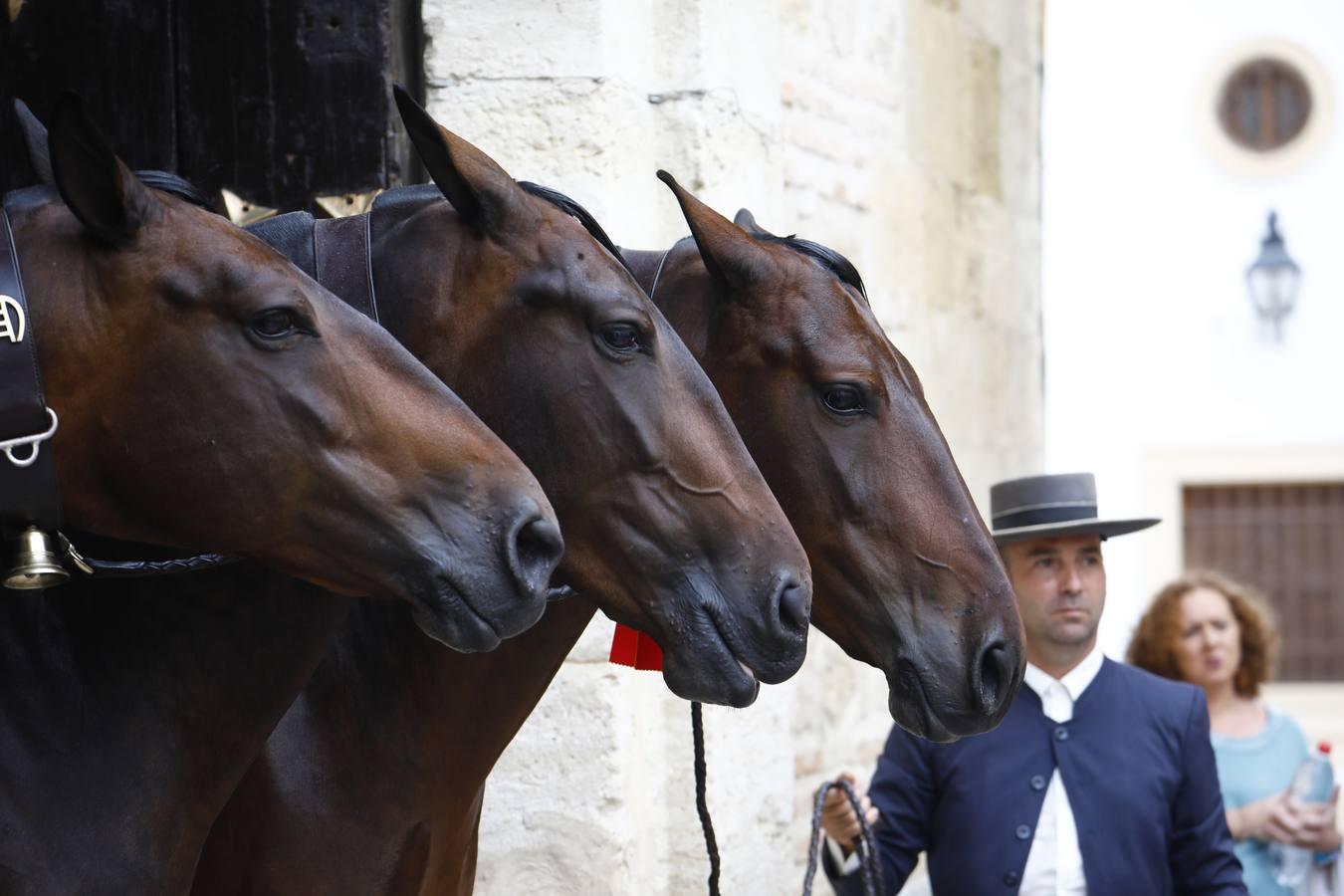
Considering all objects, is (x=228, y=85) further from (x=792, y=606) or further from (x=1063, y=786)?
(x=1063, y=786)

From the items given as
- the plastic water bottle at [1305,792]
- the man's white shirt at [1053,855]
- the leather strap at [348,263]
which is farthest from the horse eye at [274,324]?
the plastic water bottle at [1305,792]

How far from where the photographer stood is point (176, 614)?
2258mm

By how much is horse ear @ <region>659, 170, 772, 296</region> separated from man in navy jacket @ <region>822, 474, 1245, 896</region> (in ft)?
3.58

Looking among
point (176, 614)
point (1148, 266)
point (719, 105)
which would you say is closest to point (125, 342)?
point (176, 614)

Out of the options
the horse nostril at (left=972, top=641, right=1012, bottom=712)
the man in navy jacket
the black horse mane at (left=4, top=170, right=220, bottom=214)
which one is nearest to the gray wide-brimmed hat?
the man in navy jacket

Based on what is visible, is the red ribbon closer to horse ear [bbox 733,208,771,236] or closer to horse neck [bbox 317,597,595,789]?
horse neck [bbox 317,597,595,789]

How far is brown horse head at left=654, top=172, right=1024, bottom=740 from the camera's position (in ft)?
8.54

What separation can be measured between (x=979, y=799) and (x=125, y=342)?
2084 millimetres

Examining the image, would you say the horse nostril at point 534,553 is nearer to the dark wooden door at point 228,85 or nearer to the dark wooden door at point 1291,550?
the dark wooden door at point 228,85

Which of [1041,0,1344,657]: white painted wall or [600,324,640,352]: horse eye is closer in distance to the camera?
[600,324,640,352]: horse eye

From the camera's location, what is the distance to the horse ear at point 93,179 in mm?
1948

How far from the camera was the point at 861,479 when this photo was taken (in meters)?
2.64

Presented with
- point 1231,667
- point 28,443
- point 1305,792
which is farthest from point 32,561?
point 1231,667

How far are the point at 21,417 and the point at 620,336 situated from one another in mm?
747
